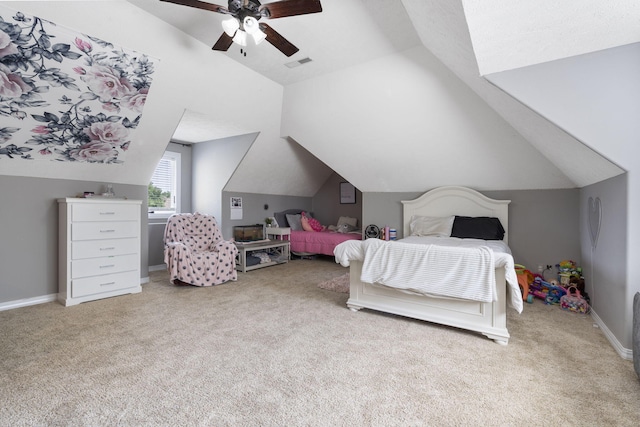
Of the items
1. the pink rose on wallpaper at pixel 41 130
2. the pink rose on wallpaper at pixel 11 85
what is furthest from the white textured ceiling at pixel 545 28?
the pink rose on wallpaper at pixel 41 130

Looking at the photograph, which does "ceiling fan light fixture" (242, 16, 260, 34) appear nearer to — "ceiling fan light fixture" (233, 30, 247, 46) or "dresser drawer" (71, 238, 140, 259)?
"ceiling fan light fixture" (233, 30, 247, 46)

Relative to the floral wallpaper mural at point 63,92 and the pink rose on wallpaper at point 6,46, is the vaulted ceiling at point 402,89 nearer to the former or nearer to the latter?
the floral wallpaper mural at point 63,92

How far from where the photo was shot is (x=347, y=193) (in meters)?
6.69

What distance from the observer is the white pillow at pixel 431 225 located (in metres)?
4.30

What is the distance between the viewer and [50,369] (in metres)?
1.90

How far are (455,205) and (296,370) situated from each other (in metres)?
3.46

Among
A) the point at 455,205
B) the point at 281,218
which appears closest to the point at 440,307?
the point at 455,205

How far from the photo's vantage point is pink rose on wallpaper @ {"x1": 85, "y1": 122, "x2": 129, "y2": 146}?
3.17 m

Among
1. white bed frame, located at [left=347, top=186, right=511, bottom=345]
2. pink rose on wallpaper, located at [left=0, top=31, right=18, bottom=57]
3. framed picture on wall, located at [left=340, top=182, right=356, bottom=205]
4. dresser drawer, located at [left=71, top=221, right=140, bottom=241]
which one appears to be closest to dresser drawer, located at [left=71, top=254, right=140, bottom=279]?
dresser drawer, located at [left=71, top=221, right=140, bottom=241]

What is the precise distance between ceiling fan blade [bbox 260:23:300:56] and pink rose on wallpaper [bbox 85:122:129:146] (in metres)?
1.98

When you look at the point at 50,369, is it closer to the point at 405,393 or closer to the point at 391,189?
the point at 405,393

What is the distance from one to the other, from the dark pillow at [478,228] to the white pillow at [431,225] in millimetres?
109

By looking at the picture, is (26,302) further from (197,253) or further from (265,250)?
(265,250)

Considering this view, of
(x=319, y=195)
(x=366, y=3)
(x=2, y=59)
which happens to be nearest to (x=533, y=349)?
(x=366, y=3)
